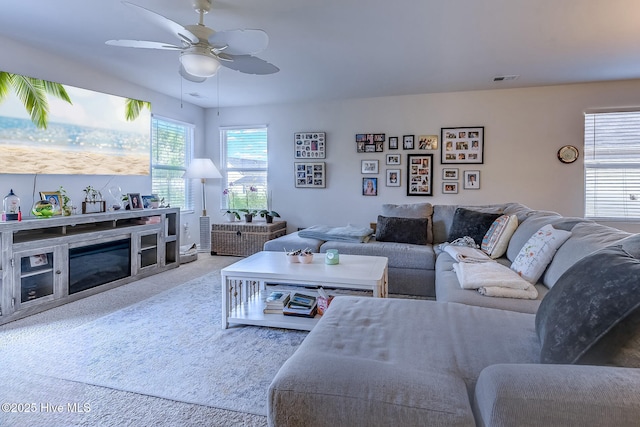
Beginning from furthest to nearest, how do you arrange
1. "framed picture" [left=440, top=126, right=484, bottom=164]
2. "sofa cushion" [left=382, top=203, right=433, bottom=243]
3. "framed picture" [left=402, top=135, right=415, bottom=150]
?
"framed picture" [left=402, top=135, right=415, bottom=150] → "framed picture" [left=440, top=126, right=484, bottom=164] → "sofa cushion" [left=382, top=203, right=433, bottom=243]

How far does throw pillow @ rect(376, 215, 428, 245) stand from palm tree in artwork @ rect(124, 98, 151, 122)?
3.30 meters

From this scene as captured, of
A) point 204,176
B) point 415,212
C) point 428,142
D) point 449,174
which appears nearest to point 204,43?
point 204,176

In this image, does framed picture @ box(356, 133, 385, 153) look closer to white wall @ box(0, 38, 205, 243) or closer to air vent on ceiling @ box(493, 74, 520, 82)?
air vent on ceiling @ box(493, 74, 520, 82)

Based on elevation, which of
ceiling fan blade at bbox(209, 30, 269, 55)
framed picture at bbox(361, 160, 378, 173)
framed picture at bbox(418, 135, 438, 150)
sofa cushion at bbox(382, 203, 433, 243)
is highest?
ceiling fan blade at bbox(209, 30, 269, 55)

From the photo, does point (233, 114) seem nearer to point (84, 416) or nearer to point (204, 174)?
point (204, 174)

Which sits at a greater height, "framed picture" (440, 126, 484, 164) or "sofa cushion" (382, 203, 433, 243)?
"framed picture" (440, 126, 484, 164)

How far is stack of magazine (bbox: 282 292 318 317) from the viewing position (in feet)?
8.30

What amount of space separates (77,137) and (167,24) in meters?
2.24

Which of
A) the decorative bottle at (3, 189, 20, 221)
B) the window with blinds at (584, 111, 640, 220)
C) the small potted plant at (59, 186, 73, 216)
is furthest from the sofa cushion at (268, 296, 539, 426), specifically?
the window with blinds at (584, 111, 640, 220)

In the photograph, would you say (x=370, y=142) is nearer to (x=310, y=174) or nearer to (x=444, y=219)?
(x=310, y=174)

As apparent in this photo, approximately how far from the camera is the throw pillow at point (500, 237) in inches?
119

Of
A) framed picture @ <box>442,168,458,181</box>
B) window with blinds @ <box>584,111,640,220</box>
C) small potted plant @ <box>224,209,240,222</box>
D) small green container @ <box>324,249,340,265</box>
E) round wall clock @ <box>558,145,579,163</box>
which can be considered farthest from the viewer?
small potted plant @ <box>224,209,240,222</box>

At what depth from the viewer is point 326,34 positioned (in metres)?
2.92

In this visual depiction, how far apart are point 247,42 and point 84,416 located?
220 cm
